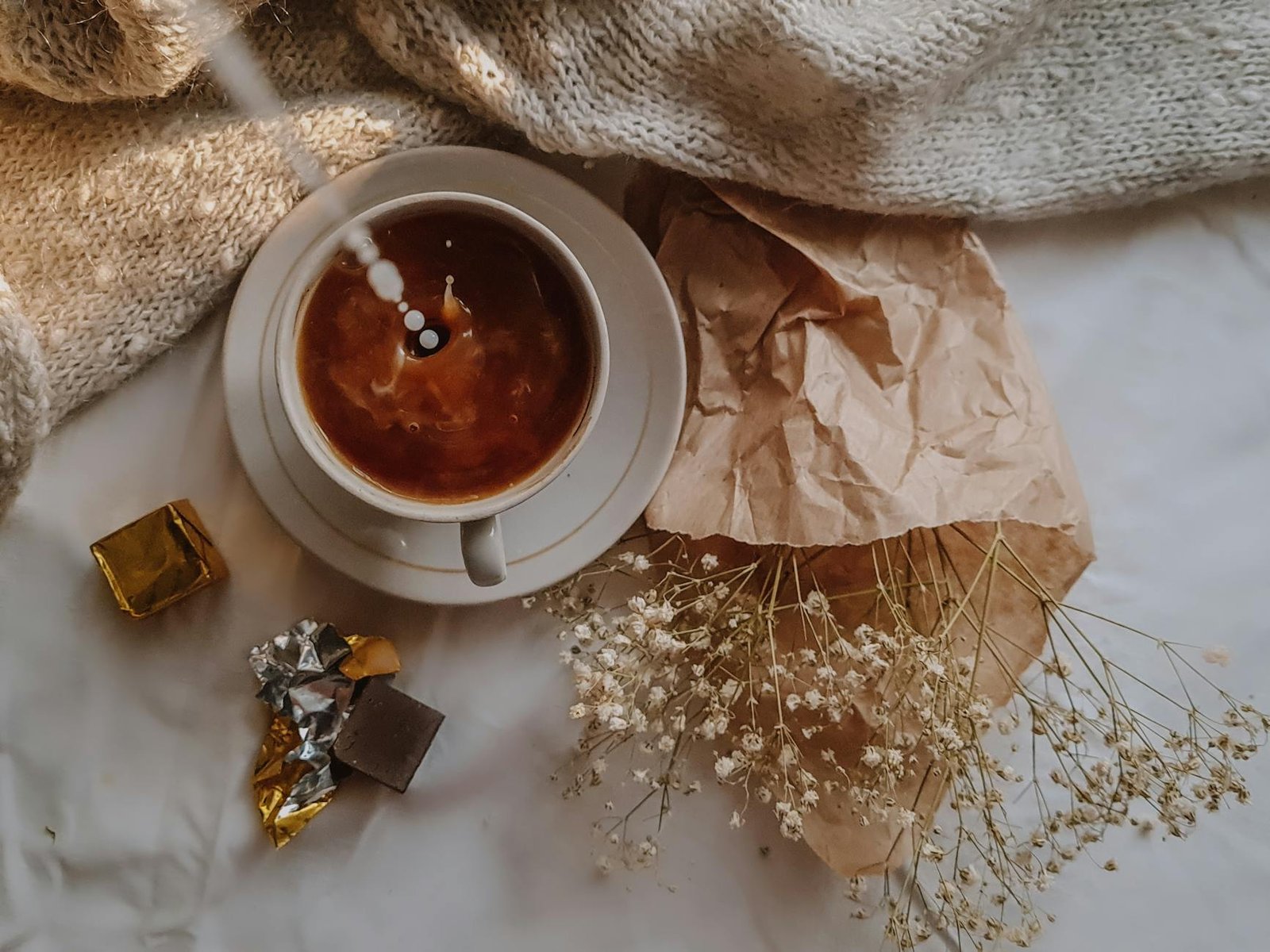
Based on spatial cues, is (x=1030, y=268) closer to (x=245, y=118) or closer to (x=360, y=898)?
(x=245, y=118)

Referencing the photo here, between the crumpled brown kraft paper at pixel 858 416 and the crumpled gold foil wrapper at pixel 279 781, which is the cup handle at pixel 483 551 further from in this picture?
the crumpled gold foil wrapper at pixel 279 781

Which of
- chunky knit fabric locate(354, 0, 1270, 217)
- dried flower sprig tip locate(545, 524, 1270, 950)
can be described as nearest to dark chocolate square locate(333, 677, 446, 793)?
dried flower sprig tip locate(545, 524, 1270, 950)

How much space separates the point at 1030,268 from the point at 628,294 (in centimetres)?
39

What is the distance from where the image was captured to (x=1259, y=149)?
2.67 ft

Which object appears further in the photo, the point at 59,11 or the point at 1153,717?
the point at 1153,717

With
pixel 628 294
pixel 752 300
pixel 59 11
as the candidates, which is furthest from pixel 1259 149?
pixel 59 11

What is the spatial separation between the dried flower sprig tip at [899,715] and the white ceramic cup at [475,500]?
0.38ft

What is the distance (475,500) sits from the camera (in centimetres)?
70

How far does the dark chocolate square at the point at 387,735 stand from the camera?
0.77 m

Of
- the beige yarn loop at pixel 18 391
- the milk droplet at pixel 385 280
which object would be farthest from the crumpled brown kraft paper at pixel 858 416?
the beige yarn loop at pixel 18 391

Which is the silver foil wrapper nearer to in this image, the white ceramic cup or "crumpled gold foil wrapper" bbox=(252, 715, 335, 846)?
"crumpled gold foil wrapper" bbox=(252, 715, 335, 846)

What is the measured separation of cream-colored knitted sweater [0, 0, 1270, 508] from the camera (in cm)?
73

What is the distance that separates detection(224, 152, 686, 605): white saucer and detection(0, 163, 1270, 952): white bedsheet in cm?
9

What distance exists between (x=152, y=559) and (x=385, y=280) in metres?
0.31
